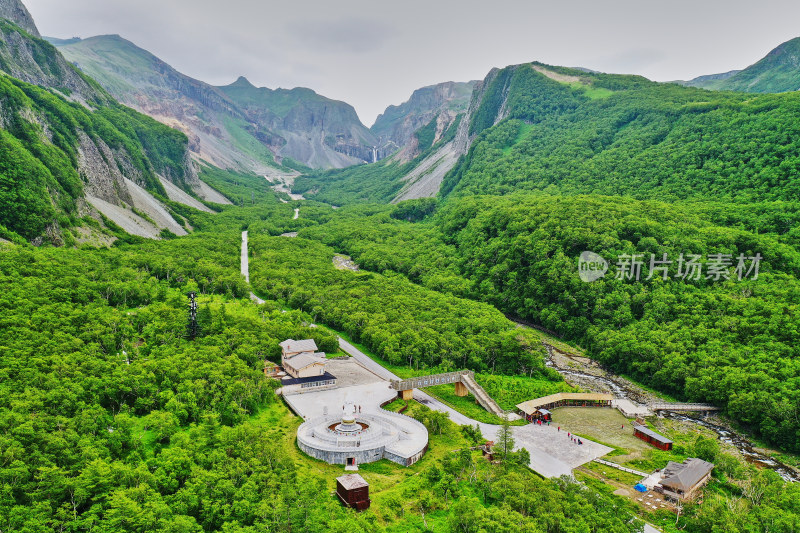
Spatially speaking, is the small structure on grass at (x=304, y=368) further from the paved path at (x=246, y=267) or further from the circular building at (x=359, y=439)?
the paved path at (x=246, y=267)

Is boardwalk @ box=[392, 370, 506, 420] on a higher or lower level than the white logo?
lower

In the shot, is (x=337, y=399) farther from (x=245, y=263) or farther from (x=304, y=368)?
(x=245, y=263)

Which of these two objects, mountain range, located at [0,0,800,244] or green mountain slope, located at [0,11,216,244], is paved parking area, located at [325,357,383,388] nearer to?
green mountain slope, located at [0,11,216,244]

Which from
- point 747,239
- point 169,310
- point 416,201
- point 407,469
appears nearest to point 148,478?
point 407,469

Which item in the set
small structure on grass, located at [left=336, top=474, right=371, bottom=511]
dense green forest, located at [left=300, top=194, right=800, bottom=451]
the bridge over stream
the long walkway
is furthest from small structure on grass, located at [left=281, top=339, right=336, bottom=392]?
dense green forest, located at [left=300, top=194, right=800, bottom=451]

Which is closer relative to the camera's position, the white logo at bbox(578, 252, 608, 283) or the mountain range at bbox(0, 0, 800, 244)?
the white logo at bbox(578, 252, 608, 283)

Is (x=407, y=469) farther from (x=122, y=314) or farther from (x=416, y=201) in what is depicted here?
(x=416, y=201)
